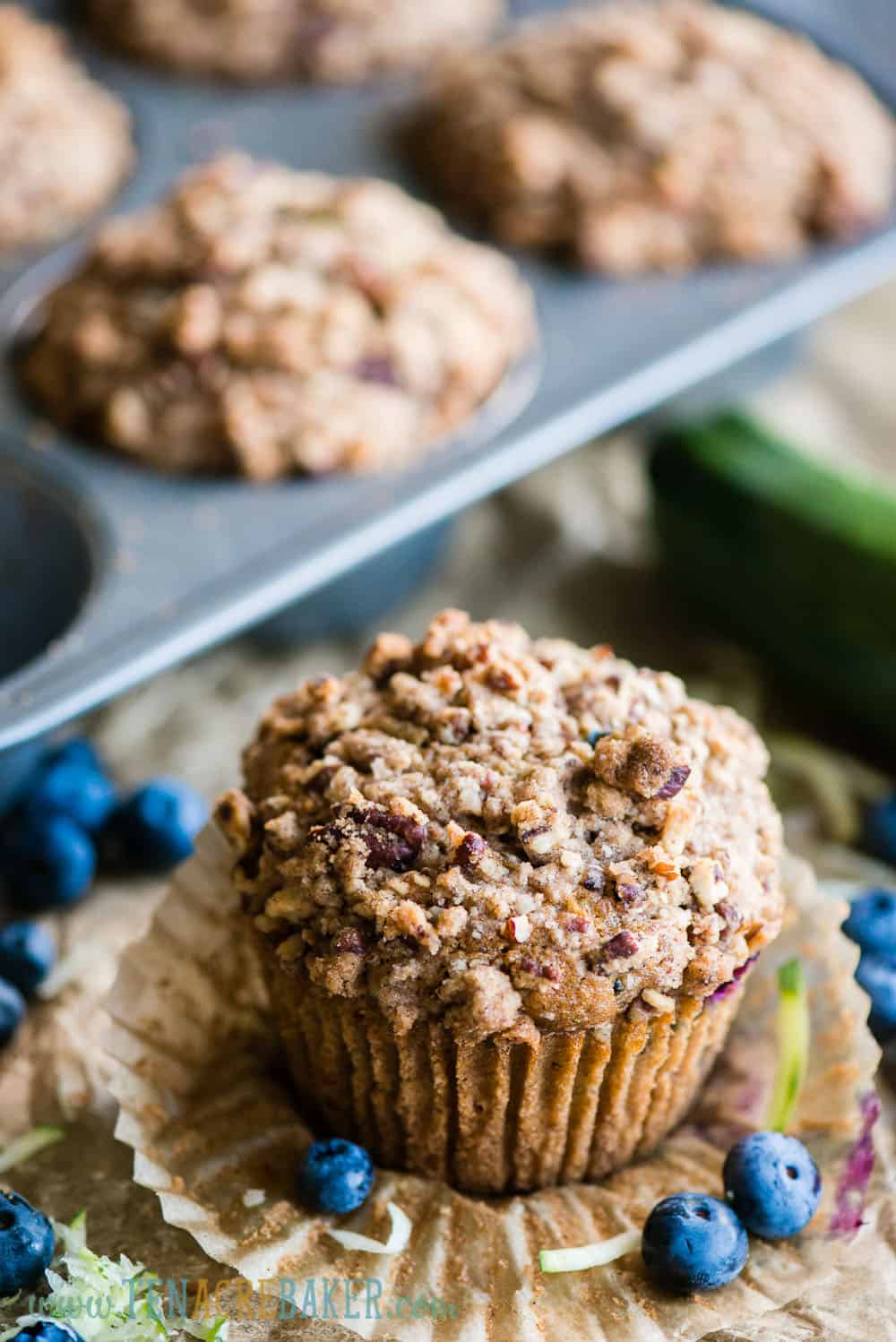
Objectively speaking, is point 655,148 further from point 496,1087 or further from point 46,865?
point 496,1087

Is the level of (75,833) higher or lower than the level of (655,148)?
lower

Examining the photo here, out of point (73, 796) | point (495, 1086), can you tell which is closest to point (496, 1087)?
point (495, 1086)

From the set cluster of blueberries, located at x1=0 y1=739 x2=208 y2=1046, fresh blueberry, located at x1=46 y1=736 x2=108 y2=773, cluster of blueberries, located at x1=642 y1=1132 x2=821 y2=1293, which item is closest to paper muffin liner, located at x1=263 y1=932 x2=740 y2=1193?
cluster of blueberries, located at x1=642 y1=1132 x2=821 y2=1293

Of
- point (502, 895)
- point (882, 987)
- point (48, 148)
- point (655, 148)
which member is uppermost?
point (655, 148)

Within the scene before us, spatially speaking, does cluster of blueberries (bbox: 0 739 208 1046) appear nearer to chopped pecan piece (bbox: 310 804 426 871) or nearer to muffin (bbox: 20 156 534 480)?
muffin (bbox: 20 156 534 480)

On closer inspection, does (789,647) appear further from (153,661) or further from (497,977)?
(497,977)

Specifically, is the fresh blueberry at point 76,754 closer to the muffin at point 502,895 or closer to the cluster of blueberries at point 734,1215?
the muffin at point 502,895

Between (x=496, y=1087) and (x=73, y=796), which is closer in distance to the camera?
(x=496, y=1087)
